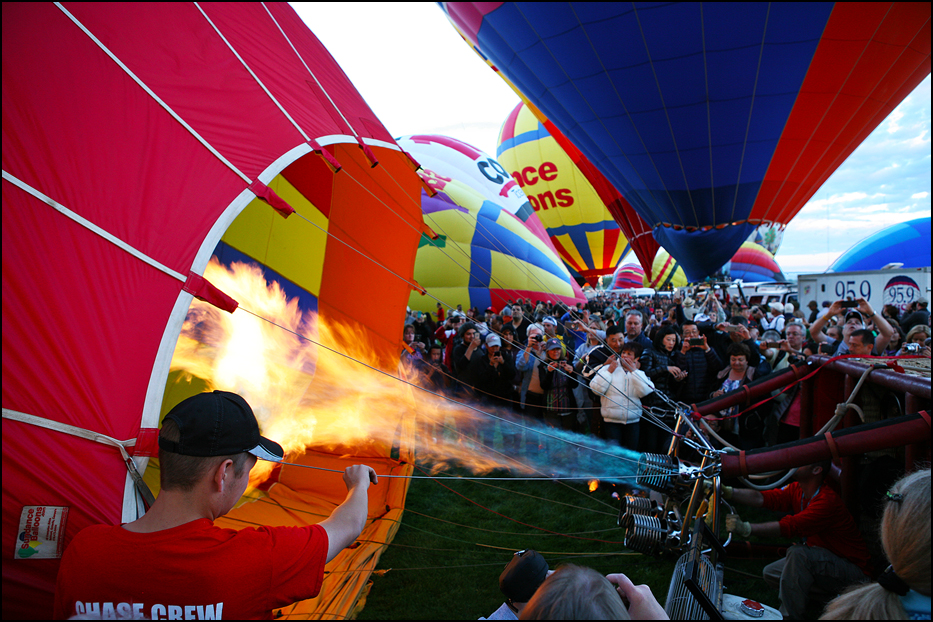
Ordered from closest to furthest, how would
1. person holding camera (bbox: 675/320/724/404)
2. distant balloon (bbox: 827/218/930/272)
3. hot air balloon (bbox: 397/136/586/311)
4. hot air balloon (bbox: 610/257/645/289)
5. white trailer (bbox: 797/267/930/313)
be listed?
person holding camera (bbox: 675/320/724/404) → white trailer (bbox: 797/267/930/313) → hot air balloon (bbox: 397/136/586/311) → distant balloon (bbox: 827/218/930/272) → hot air balloon (bbox: 610/257/645/289)

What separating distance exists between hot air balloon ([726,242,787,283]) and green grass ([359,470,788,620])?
31654 mm

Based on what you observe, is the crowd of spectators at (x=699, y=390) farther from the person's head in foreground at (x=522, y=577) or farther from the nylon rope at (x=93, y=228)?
the nylon rope at (x=93, y=228)

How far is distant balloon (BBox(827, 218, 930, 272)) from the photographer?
22016mm

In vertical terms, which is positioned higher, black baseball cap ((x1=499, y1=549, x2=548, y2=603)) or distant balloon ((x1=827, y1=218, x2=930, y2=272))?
distant balloon ((x1=827, y1=218, x2=930, y2=272))

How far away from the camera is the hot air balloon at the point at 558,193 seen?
18656mm

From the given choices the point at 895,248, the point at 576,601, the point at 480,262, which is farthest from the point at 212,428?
the point at 895,248

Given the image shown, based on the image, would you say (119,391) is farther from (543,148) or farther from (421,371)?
(543,148)

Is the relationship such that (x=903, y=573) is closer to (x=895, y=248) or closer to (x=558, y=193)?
(x=558, y=193)

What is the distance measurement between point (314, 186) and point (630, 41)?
538cm

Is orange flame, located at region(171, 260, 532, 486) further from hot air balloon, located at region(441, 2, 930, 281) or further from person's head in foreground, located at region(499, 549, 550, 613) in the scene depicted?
hot air balloon, located at region(441, 2, 930, 281)

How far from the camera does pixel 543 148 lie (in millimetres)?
18594

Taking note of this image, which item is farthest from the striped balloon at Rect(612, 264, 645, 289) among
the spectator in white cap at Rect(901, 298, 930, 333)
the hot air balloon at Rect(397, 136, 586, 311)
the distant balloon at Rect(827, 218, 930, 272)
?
the spectator in white cap at Rect(901, 298, 930, 333)

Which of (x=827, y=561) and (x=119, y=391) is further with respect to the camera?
(x=827, y=561)

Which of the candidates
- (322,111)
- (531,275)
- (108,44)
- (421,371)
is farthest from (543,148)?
(108,44)
